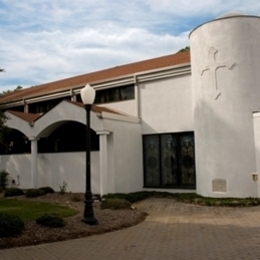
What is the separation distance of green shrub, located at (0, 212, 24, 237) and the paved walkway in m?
0.69

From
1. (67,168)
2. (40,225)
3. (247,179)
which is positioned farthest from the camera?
(67,168)

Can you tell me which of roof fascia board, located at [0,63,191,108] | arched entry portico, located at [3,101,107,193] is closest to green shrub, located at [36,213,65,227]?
Answer: arched entry portico, located at [3,101,107,193]

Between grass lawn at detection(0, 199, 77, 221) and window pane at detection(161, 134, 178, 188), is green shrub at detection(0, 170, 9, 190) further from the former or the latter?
window pane at detection(161, 134, 178, 188)

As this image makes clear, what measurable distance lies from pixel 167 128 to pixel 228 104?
377 cm

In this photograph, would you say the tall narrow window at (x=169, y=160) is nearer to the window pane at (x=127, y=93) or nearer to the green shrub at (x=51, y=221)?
the window pane at (x=127, y=93)

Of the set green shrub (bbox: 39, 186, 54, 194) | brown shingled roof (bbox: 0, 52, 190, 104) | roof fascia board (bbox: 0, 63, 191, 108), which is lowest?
green shrub (bbox: 39, 186, 54, 194)

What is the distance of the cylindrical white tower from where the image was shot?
46.2 ft

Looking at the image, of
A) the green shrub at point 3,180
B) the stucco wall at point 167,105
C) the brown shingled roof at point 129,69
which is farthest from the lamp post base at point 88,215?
the green shrub at point 3,180

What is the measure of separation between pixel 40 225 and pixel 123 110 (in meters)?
10.3

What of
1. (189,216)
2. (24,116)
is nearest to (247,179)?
(189,216)

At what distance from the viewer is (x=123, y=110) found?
734 inches

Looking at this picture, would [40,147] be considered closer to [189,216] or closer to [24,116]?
[24,116]

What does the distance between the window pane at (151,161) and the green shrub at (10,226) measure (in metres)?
9.98

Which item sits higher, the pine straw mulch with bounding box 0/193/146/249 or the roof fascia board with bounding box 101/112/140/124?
the roof fascia board with bounding box 101/112/140/124
